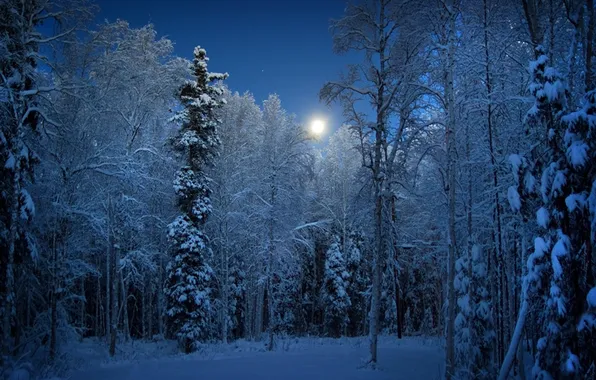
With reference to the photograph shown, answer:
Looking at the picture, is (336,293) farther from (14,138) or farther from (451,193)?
(14,138)

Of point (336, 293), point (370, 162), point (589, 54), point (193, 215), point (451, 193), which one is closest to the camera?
point (589, 54)

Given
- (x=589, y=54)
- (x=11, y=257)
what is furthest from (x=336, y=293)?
(x=589, y=54)

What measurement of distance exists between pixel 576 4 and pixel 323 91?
21.4 ft

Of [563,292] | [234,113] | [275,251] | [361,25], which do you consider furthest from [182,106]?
[563,292]

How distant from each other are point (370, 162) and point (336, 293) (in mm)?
14862

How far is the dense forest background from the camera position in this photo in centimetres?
614

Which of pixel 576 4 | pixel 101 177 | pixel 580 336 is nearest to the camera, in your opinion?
pixel 580 336

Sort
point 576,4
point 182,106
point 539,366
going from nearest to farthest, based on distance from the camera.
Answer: point 539,366
point 576,4
point 182,106

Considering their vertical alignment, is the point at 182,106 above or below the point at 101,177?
above

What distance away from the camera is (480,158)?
1027 centimetres

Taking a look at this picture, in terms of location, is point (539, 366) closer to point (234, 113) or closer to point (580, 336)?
point (580, 336)

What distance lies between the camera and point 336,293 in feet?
82.4

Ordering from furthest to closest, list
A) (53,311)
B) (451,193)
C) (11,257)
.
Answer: (53,311), (451,193), (11,257)

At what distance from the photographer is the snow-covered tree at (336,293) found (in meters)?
24.9
